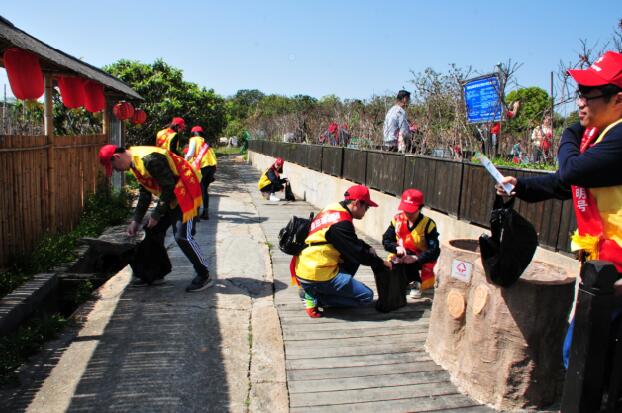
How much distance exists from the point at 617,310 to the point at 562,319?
1011 mm

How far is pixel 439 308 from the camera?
3688 millimetres

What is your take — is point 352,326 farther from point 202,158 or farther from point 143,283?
point 202,158

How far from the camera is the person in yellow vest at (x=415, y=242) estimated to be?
4824 millimetres

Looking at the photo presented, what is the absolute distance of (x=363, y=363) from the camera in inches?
143

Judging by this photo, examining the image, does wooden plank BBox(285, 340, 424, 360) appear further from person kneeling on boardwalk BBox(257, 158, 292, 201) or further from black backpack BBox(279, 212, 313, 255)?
person kneeling on boardwalk BBox(257, 158, 292, 201)

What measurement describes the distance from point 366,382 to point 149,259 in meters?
2.96

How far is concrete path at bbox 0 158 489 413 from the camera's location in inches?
122

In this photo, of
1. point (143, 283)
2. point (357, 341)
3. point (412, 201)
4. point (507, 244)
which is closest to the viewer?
point (507, 244)

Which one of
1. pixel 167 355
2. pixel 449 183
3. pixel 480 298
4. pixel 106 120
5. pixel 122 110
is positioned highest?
pixel 122 110

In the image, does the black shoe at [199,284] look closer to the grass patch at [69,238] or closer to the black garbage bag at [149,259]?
the black garbage bag at [149,259]

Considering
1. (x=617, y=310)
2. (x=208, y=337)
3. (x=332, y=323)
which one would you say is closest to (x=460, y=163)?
(x=332, y=323)

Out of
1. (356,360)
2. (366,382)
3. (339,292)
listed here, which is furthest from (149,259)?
(366,382)

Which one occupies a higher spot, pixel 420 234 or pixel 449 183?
pixel 449 183

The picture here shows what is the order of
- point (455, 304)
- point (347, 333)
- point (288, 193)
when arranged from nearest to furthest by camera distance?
point (455, 304) → point (347, 333) → point (288, 193)
